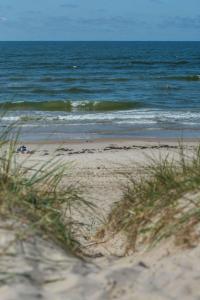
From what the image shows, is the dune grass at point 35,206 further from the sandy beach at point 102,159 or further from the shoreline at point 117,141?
the shoreline at point 117,141

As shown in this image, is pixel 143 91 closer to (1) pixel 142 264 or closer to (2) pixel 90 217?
(2) pixel 90 217

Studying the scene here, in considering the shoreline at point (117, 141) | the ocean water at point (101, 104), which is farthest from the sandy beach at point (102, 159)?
the ocean water at point (101, 104)

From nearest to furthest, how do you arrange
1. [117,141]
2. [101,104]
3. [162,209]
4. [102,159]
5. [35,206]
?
1. [35,206]
2. [162,209]
3. [102,159]
4. [117,141]
5. [101,104]

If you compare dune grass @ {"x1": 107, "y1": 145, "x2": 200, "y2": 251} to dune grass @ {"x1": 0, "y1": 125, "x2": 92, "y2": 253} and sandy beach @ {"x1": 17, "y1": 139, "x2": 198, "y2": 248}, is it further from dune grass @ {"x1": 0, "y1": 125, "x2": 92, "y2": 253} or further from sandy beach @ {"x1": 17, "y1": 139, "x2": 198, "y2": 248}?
sandy beach @ {"x1": 17, "y1": 139, "x2": 198, "y2": 248}

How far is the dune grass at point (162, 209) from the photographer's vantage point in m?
3.91

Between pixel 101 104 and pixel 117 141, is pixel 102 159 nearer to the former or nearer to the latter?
pixel 117 141

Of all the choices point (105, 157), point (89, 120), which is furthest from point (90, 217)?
point (89, 120)

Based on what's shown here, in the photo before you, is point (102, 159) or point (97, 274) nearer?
point (97, 274)

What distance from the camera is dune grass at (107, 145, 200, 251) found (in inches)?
154

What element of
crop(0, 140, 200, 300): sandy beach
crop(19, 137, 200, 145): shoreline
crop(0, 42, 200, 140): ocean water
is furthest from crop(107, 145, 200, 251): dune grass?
crop(19, 137, 200, 145): shoreline

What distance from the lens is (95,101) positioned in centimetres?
2291

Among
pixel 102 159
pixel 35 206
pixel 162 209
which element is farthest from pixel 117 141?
pixel 35 206

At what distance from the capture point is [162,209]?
14.1 ft

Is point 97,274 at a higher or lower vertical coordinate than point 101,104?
higher
